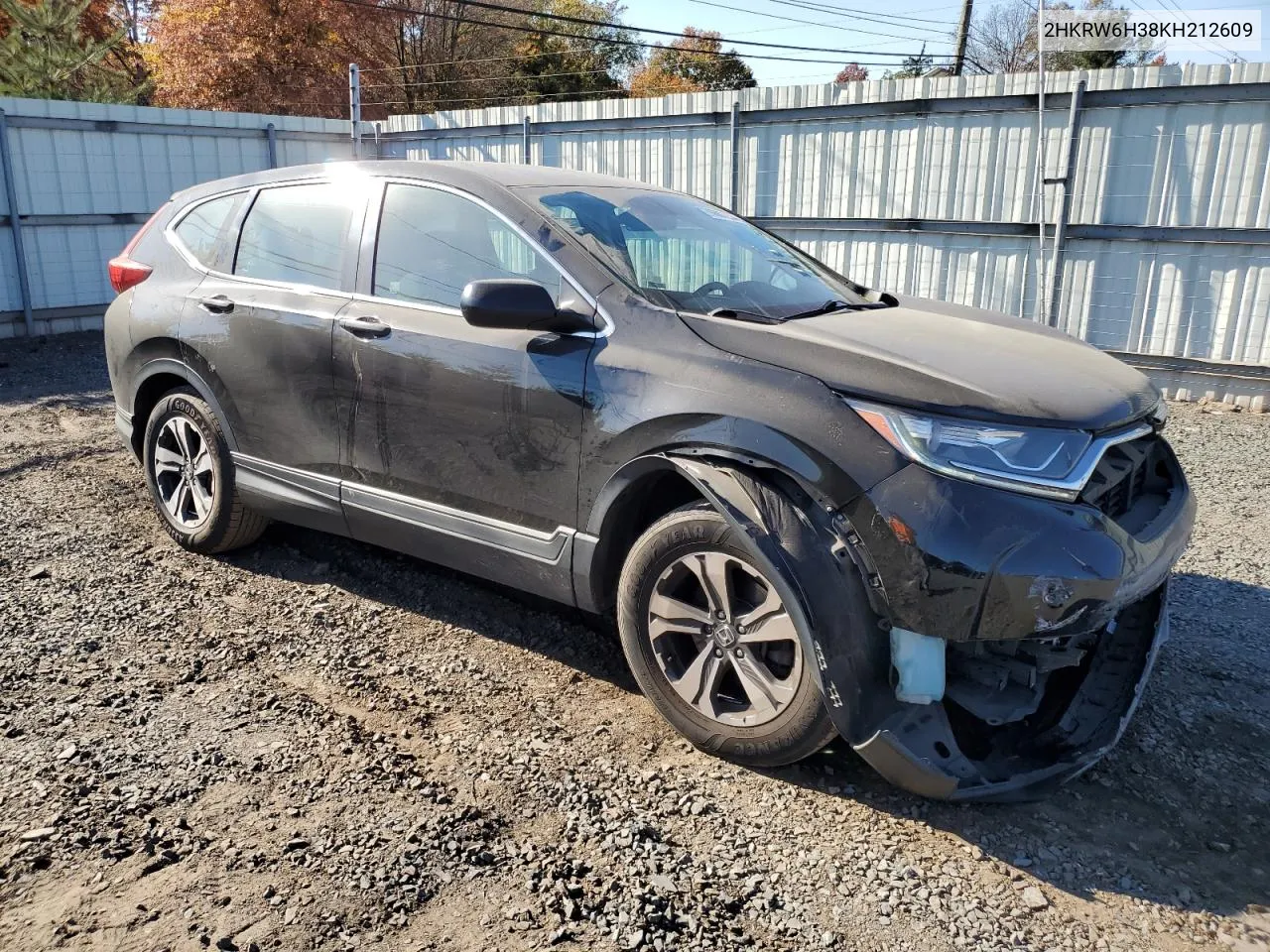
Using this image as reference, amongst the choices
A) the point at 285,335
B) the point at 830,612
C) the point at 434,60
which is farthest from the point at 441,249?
the point at 434,60

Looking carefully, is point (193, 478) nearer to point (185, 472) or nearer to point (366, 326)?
point (185, 472)

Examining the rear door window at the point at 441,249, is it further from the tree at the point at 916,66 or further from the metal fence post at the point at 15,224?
the tree at the point at 916,66

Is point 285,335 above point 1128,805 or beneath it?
above

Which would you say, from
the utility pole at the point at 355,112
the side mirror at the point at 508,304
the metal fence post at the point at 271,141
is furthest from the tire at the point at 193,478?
the metal fence post at the point at 271,141

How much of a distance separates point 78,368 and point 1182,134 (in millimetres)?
10720

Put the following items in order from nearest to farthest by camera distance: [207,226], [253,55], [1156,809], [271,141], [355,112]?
[1156,809] < [207,226] < [271,141] < [355,112] < [253,55]

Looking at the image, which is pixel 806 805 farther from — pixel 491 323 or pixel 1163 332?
pixel 1163 332

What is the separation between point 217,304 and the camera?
4383 millimetres

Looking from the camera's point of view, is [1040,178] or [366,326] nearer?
[366,326]

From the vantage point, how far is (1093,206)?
29.5ft

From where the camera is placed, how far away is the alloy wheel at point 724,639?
116 inches

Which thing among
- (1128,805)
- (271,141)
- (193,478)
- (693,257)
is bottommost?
(1128,805)

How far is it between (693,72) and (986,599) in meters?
46.4

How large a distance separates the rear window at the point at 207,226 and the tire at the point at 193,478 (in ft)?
2.16
